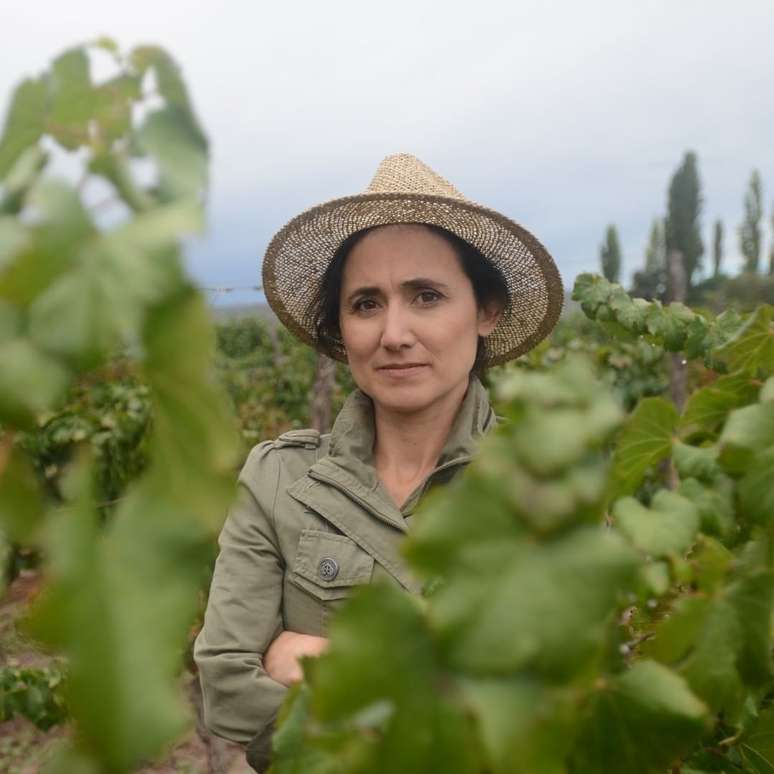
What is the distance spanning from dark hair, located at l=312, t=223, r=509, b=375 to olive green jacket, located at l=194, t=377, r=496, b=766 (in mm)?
357

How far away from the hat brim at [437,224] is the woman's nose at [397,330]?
0.27m

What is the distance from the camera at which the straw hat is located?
6.61ft

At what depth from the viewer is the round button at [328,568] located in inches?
70.6

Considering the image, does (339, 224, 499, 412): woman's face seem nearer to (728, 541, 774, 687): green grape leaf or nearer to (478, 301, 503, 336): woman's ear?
(478, 301, 503, 336): woman's ear

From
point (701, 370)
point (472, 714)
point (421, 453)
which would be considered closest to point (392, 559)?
point (421, 453)

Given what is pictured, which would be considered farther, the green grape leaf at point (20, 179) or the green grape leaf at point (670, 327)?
the green grape leaf at point (670, 327)

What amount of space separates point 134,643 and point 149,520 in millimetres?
64

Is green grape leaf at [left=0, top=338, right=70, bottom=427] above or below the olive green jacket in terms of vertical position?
above

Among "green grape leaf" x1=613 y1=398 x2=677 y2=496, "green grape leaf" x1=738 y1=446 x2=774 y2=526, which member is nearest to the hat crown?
"green grape leaf" x1=613 y1=398 x2=677 y2=496

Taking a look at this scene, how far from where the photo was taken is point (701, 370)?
7504 mm

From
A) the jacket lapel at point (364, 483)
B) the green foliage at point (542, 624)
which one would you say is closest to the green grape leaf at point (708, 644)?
the green foliage at point (542, 624)

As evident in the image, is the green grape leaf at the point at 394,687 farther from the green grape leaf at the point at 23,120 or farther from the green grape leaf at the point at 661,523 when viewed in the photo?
the green grape leaf at the point at 23,120

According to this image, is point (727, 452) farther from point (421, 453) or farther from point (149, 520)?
point (421, 453)

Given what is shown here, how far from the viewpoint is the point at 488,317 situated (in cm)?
227
